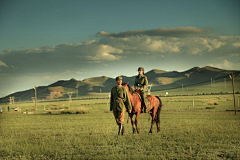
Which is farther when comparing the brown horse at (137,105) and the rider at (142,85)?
the rider at (142,85)

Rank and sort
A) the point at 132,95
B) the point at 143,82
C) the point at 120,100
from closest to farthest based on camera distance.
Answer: the point at 120,100 < the point at 132,95 < the point at 143,82

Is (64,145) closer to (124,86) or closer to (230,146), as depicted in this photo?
(124,86)

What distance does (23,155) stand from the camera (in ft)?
27.7

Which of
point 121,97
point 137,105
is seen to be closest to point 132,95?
point 137,105

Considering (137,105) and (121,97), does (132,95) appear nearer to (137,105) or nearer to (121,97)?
(137,105)

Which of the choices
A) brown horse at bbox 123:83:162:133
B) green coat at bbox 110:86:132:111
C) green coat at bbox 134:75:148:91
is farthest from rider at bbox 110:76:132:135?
green coat at bbox 134:75:148:91

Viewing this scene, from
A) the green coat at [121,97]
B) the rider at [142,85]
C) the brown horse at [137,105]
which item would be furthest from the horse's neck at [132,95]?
the green coat at [121,97]

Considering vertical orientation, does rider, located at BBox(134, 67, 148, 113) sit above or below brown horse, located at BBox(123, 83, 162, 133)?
above

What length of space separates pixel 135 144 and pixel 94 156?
211 centimetres

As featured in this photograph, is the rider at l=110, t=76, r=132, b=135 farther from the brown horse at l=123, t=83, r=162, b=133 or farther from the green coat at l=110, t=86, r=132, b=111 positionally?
the brown horse at l=123, t=83, r=162, b=133

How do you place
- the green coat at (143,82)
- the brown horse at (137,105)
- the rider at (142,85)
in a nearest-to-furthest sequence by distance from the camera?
1. the brown horse at (137,105)
2. the rider at (142,85)
3. the green coat at (143,82)

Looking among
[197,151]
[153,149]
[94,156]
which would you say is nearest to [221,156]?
[197,151]

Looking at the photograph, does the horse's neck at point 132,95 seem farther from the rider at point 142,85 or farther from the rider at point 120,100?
the rider at point 120,100

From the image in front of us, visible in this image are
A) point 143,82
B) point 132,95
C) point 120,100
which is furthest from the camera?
point 143,82
